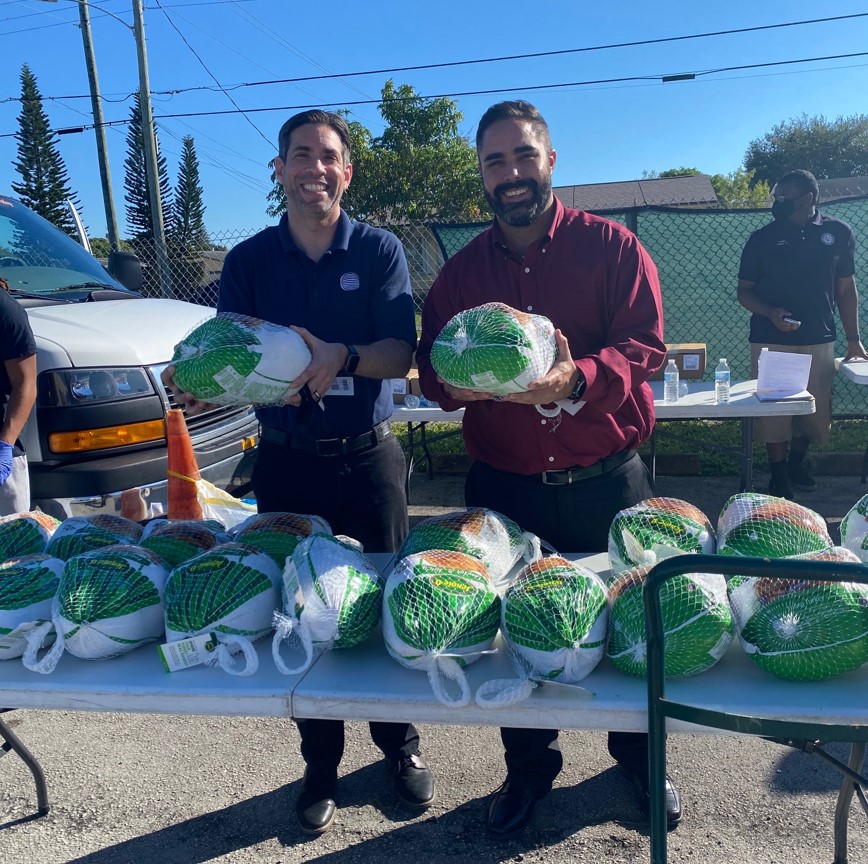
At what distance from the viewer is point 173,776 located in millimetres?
3025

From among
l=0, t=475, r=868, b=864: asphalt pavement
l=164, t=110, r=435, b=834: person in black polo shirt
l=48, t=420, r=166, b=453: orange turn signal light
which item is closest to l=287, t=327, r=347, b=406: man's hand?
l=164, t=110, r=435, b=834: person in black polo shirt

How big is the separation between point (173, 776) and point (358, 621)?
5.75 ft

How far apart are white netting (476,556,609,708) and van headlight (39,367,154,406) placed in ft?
10.0

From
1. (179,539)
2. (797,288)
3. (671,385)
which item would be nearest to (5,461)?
(179,539)

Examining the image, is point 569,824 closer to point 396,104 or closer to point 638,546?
point 638,546

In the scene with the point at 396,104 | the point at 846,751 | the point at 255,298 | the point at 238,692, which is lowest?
the point at 846,751

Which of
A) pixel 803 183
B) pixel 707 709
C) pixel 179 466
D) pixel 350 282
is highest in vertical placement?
pixel 803 183

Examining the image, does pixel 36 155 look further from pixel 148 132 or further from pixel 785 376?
pixel 785 376

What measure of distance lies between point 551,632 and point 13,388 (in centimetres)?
277

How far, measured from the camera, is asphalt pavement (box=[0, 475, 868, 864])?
8.38ft

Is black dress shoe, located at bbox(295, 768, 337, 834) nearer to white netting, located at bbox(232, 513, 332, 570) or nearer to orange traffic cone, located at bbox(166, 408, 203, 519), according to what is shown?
white netting, located at bbox(232, 513, 332, 570)

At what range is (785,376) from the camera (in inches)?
212

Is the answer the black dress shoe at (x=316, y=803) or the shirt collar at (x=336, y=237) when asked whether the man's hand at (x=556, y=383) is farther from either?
the black dress shoe at (x=316, y=803)

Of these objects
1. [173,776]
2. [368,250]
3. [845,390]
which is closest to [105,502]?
[173,776]
